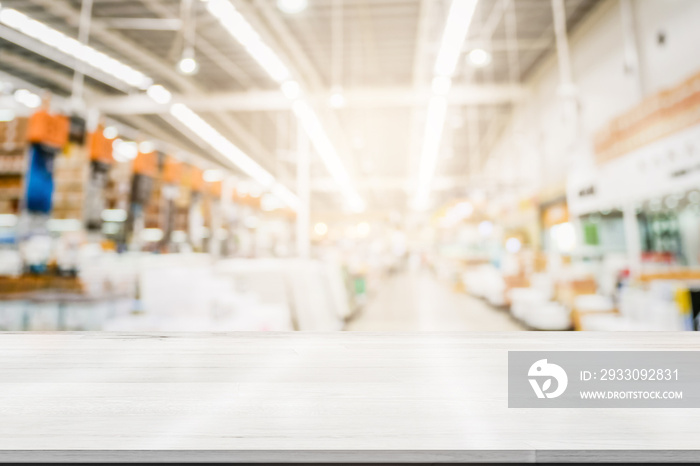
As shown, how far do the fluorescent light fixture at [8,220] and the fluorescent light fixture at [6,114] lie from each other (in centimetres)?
107

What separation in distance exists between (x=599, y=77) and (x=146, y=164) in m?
7.73

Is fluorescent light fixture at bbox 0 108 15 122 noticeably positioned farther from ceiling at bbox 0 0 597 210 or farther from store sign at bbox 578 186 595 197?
store sign at bbox 578 186 595 197

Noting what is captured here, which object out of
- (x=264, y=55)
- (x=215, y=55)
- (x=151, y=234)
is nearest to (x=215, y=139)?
(x=215, y=55)

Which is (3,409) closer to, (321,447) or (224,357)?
(224,357)

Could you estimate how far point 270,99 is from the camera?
911 centimetres

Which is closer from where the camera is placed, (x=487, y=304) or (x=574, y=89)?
(x=574, y=89)

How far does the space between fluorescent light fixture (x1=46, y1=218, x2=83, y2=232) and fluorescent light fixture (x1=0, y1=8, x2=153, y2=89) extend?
200 cm

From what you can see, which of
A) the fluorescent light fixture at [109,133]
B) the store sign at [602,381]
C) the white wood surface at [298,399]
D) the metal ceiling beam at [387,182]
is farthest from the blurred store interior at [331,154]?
the metal ceiling beam at [387,182]

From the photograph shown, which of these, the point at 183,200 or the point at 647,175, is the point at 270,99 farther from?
the point at 647,175

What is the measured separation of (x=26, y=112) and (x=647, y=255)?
313 inches

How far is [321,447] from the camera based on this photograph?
523 millimetres

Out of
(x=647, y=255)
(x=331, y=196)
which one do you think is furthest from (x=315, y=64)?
(x=331, y=196)

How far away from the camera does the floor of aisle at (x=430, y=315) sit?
6586 mm

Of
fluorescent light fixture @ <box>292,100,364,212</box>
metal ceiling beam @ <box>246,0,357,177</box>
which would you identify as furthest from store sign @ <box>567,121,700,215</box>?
metal ceiling beam @ <box>246,0,357,177</box>
